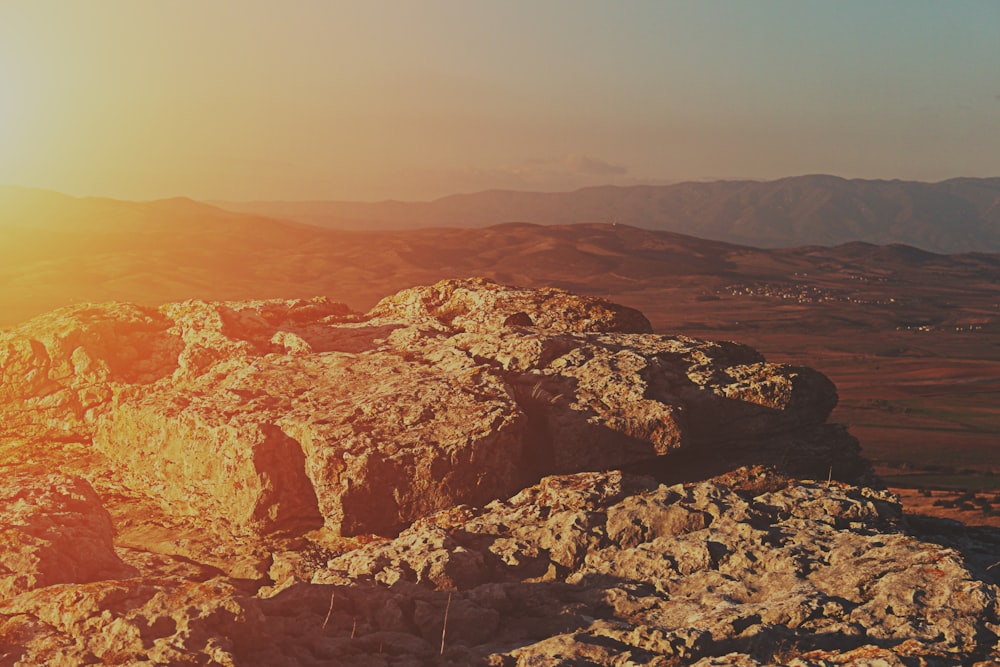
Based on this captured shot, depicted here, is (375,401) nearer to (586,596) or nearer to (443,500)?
(443,500)

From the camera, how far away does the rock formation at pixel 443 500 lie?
332 inches

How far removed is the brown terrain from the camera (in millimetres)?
8422

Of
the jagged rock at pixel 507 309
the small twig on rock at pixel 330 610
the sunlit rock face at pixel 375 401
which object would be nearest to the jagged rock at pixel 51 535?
the sunlit rock face at pixel 375 401

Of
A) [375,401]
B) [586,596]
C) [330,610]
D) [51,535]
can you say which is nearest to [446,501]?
[375,401]

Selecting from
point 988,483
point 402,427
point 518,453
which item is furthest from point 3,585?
point 988,483

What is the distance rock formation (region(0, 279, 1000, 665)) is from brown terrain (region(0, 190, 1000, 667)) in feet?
0.14

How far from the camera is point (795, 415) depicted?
1530cm

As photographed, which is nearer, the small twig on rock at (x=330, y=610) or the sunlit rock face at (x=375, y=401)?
the small twig on rock at (x=330, y=610)

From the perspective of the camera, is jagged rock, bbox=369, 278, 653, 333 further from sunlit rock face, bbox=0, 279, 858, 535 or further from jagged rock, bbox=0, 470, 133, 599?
jagged rock, bbox=0, 470, 133, 599

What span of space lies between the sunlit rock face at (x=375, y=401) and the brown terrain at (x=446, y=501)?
0.05 m

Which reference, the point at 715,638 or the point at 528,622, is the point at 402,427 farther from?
the point at 715,638

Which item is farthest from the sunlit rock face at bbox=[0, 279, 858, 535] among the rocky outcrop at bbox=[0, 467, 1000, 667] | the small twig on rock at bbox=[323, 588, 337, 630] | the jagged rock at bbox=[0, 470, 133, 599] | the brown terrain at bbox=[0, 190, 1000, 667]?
the small twig on rock at bbox=[323, 588, 337, 630]

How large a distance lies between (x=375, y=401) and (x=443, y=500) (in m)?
2.09

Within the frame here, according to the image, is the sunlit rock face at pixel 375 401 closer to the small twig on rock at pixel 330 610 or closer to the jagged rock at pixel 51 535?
the jagged rock at pixel 51 535
